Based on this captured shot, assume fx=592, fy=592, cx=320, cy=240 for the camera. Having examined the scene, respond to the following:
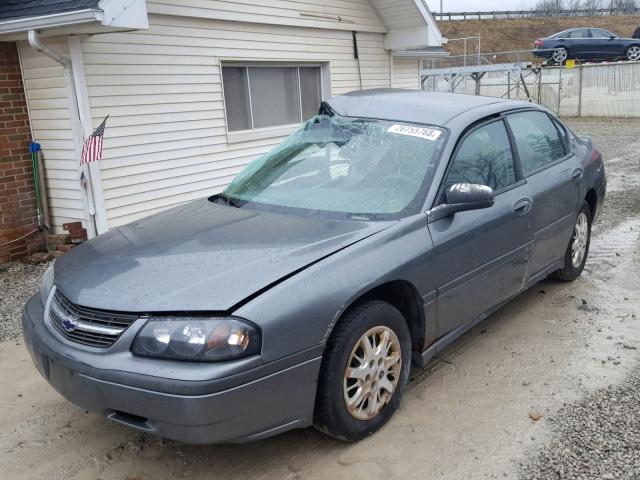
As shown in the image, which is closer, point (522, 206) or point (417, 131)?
point (417, 131)

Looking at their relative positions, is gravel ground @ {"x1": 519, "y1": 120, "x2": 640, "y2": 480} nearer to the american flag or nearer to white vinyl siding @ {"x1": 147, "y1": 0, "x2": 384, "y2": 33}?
the american flag

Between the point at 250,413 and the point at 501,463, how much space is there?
1.30 meters

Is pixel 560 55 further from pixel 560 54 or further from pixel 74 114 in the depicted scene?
pixel 74 114

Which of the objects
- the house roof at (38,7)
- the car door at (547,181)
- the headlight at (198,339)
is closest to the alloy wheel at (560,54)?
the car door at (547,181)

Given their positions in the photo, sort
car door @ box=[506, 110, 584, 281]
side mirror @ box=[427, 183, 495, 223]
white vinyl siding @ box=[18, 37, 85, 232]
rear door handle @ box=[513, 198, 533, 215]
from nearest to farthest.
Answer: side mirror @ box=[427, 183, 495, 223] < rear door handle @ box=[513, 198, 533, 215] < car door @ box=[506, 110, 584, 281] < white vinyl siding @ box=[18, 37, 85, 232]

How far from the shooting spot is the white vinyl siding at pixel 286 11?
7453 millimetres

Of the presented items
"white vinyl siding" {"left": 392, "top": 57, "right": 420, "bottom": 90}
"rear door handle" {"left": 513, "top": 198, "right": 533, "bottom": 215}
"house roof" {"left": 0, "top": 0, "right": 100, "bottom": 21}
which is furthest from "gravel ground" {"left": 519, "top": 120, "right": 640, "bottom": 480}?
"white vinyl siding" {"left": 392, "top": 57, "right": 420, "bottom": 90}

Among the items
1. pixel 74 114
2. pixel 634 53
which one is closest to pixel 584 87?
pixel 634 53

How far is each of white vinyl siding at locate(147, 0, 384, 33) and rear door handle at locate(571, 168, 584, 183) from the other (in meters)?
5.10

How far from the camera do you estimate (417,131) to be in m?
3.77

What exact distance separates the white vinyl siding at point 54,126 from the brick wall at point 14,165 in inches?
4.1

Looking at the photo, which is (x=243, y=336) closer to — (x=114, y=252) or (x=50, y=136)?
(x=114, y=252)

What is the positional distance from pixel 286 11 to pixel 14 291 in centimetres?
568

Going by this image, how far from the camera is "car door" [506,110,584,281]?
14.1 ft
